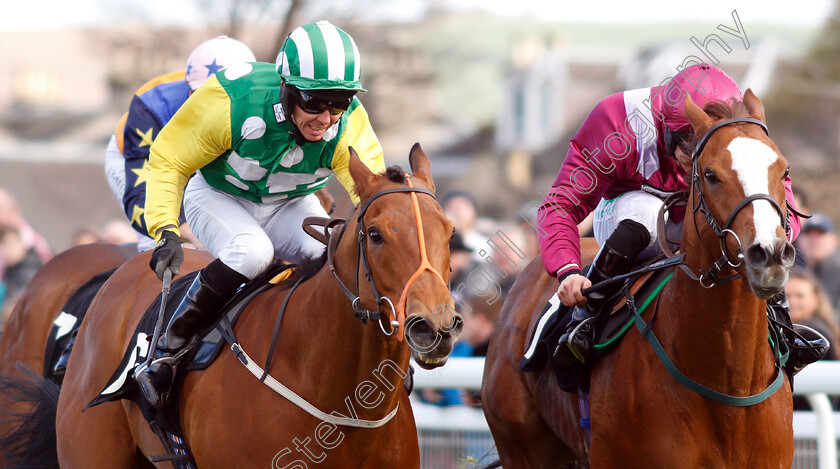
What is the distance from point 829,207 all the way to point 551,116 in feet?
59.7

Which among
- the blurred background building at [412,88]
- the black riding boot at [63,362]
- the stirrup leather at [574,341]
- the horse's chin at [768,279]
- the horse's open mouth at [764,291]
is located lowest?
the black riding boot at [63,362]

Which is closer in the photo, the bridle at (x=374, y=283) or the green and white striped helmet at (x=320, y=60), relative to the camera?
the bridle at (x=374, y=283)

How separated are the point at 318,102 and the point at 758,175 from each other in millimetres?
1674

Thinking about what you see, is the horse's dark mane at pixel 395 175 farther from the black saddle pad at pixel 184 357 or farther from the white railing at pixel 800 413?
the white railing at pixel 800 413

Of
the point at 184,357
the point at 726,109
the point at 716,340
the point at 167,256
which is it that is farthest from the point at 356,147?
the point at 716,340

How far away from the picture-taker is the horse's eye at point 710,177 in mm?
3250

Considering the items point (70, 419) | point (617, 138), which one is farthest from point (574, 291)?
point (70, 419)

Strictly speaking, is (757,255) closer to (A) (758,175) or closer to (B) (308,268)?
(A) (758,175)

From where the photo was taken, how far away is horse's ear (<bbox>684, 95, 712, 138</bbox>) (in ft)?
11.3

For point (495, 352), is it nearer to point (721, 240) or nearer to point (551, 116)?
point (721, 240)

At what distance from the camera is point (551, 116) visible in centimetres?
3947

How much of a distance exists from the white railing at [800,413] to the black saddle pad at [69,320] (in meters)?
2.00

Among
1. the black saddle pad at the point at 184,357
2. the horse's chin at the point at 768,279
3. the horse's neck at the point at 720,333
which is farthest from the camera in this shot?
the black saddle pad at the point at 184,357

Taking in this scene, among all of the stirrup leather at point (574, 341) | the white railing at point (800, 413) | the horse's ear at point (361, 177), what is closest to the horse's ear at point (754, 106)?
the stirrup leather at point (574, 341)
